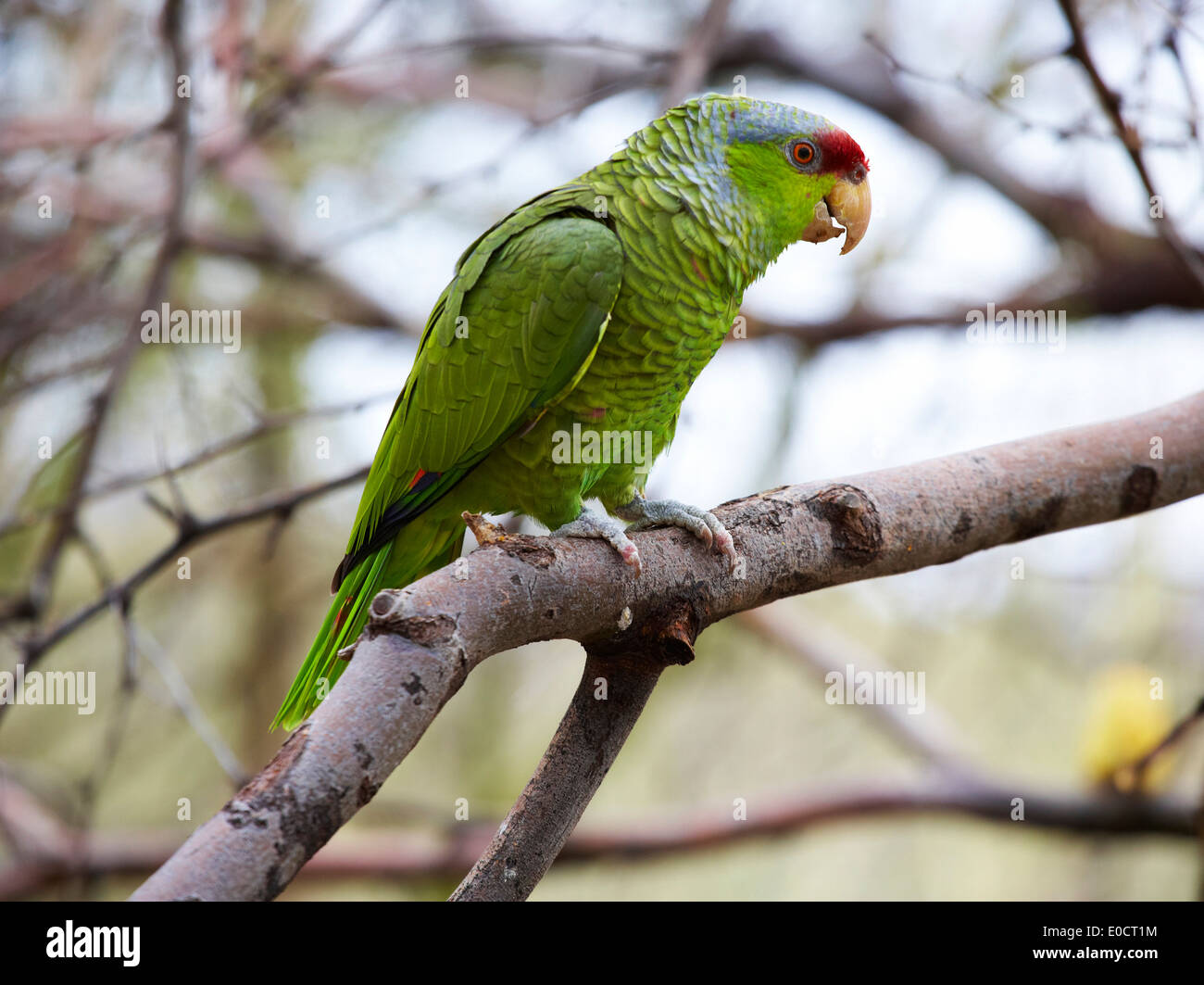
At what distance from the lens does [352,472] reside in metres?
2.63

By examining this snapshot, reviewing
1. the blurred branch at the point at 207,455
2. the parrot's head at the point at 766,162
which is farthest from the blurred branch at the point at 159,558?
the parrot's head at the point at 766,162

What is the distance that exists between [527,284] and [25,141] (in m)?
2.79

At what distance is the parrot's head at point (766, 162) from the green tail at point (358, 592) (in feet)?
3.53

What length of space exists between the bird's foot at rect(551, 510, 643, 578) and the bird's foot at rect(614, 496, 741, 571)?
16 cm

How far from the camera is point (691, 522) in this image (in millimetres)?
2006

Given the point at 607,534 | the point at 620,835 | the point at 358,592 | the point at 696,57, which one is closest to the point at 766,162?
the point at 696,57

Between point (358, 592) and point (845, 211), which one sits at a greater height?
point (845, 211)

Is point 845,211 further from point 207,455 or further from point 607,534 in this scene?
point 207,455

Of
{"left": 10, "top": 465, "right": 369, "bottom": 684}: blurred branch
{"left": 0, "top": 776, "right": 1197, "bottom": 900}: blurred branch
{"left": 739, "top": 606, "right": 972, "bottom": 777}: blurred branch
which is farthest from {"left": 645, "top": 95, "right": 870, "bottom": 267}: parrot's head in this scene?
{"left": 0, "top": 776, "right": 1197, "bottom": 900}: blurred branch

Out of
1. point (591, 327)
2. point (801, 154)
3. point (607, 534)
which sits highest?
point (801, 154)

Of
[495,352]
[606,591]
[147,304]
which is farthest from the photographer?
[147,304]

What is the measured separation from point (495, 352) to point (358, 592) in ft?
2.34

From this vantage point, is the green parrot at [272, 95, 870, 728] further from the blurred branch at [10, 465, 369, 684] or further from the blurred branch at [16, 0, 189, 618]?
the blurred branch at [16, 0, 189, 618]
